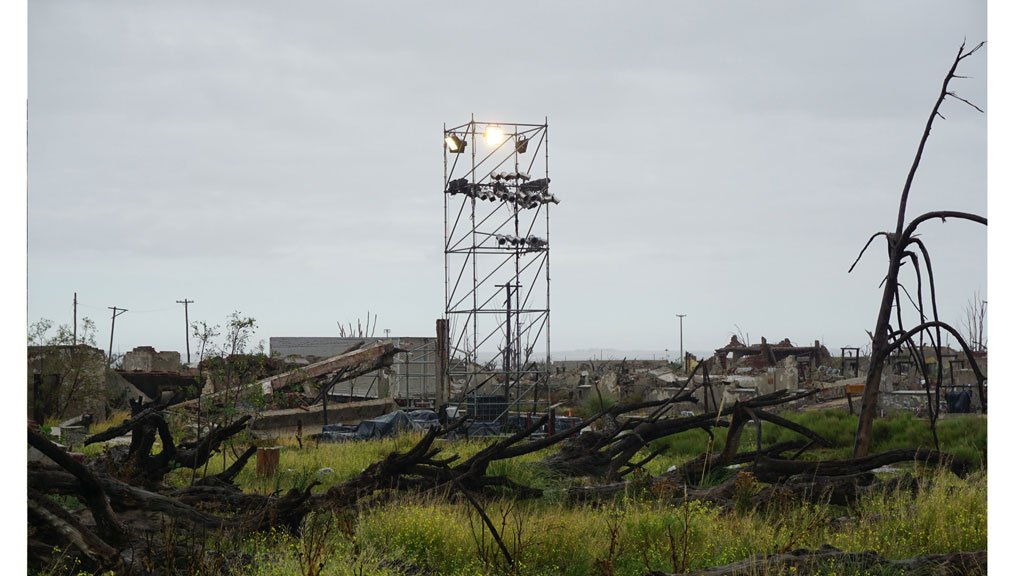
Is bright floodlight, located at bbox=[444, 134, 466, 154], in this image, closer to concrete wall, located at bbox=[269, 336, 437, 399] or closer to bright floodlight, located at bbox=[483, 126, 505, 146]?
bright floodlight, located at bbox=[483, 126, 505, 146]

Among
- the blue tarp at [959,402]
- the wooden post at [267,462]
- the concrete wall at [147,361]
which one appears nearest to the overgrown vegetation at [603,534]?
the wooden post at [267,462]

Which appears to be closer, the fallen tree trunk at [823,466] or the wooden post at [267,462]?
the fallen tree trunk at [823,466]

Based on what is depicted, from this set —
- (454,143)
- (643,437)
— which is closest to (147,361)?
(454,143)

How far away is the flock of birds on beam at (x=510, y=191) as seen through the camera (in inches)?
671

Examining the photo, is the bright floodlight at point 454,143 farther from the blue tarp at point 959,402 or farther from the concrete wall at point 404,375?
the blue tarp at point 959,402

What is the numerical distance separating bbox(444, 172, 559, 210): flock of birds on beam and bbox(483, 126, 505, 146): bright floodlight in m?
0.68

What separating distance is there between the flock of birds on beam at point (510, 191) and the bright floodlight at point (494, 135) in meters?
0.68

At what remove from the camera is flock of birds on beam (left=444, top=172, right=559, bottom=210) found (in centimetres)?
1703

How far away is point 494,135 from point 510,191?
1.28 metres

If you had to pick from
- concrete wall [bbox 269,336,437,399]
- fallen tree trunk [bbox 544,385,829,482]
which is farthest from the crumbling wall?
fallen tree trunk [bbox 544,385,829,482]

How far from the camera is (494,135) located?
663 inches
